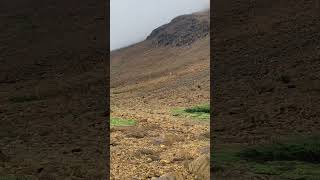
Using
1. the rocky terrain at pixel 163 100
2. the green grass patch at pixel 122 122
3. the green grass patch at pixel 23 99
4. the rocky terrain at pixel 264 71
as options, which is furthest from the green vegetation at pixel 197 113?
the green grass patch at pixel 23 99

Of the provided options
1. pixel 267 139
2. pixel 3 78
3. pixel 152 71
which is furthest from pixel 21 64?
pixel 152 71

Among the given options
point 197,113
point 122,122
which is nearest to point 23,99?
point 122,122

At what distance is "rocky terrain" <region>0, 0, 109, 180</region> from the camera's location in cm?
1074

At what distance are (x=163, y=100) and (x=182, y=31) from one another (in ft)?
83.1

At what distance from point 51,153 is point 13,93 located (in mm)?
9199

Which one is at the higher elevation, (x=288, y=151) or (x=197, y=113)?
(x=197, y=113)

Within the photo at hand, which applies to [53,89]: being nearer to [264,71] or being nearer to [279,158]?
[264,71]

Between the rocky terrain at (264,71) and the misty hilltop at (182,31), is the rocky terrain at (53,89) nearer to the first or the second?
the rocky terrain at (264,71)

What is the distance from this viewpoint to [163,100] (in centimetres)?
2956

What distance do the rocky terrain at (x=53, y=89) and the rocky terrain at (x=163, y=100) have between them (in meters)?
0.75

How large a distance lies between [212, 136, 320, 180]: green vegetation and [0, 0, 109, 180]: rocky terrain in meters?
2.27

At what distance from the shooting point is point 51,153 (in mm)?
11375

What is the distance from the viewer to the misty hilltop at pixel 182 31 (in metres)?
51.4

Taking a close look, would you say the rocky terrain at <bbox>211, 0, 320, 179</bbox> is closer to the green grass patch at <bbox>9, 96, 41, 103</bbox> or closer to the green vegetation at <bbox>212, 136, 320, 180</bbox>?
the green vegetation at <bbox>212, 136, 320, 180</bbox>
